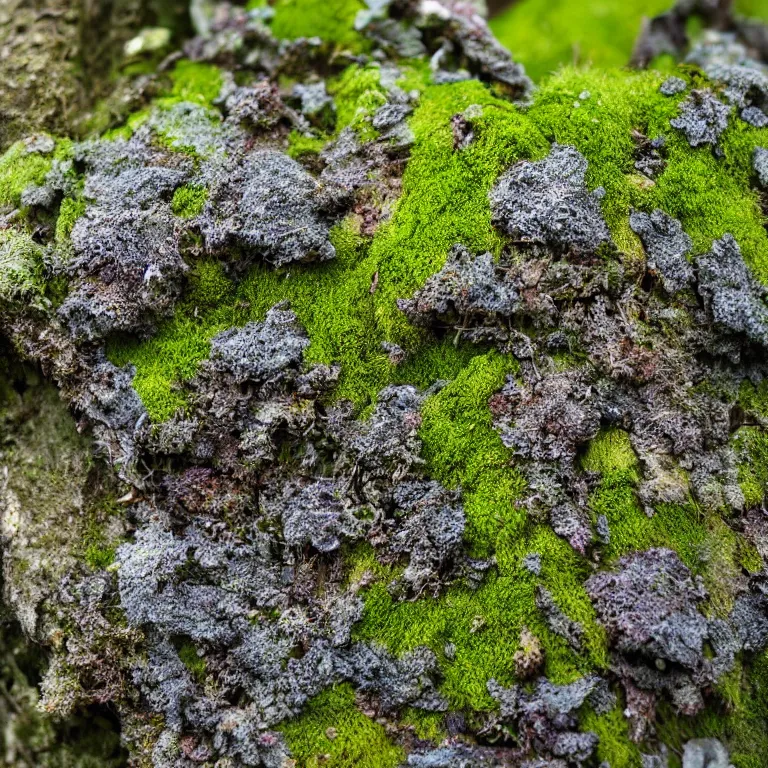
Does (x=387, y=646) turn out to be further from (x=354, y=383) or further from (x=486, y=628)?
(x=354, y=383)

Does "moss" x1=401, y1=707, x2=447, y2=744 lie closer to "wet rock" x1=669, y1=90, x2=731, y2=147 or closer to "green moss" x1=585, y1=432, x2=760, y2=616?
"green moss" x1=585, y1=432, x2=760, y2=616

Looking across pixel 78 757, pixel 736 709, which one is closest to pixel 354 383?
pixel 736 709

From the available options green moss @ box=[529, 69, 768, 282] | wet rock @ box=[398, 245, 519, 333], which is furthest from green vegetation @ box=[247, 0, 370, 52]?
wet rock @ box=[398, 245, 519, 333]

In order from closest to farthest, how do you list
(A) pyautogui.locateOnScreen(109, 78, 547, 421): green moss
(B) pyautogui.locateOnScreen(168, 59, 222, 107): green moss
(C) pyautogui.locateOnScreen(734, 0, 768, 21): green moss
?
1. (A) pyautogui.locateOnScreen(109, 78, 547, 421): green moss
2. (B) pyautogui.locateOnScreen(168, 59, 222, 107): green moss
3. (C) pyautogui.locateOnScreen(734, 0, 768, 21): green moss

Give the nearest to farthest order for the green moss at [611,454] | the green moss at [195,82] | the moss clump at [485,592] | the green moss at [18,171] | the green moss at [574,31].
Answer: the moss clump at [485,592] → the green moss at [611,454] → the green moss at [18,171] → the green moss at [195,82] → the green moss at [574,31]

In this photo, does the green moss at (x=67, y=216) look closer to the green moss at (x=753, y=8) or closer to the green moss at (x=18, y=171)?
the green moss at (x=18, y=171)

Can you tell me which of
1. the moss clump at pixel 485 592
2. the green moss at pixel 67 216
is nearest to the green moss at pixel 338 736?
the moss clump at pixel 485 592
